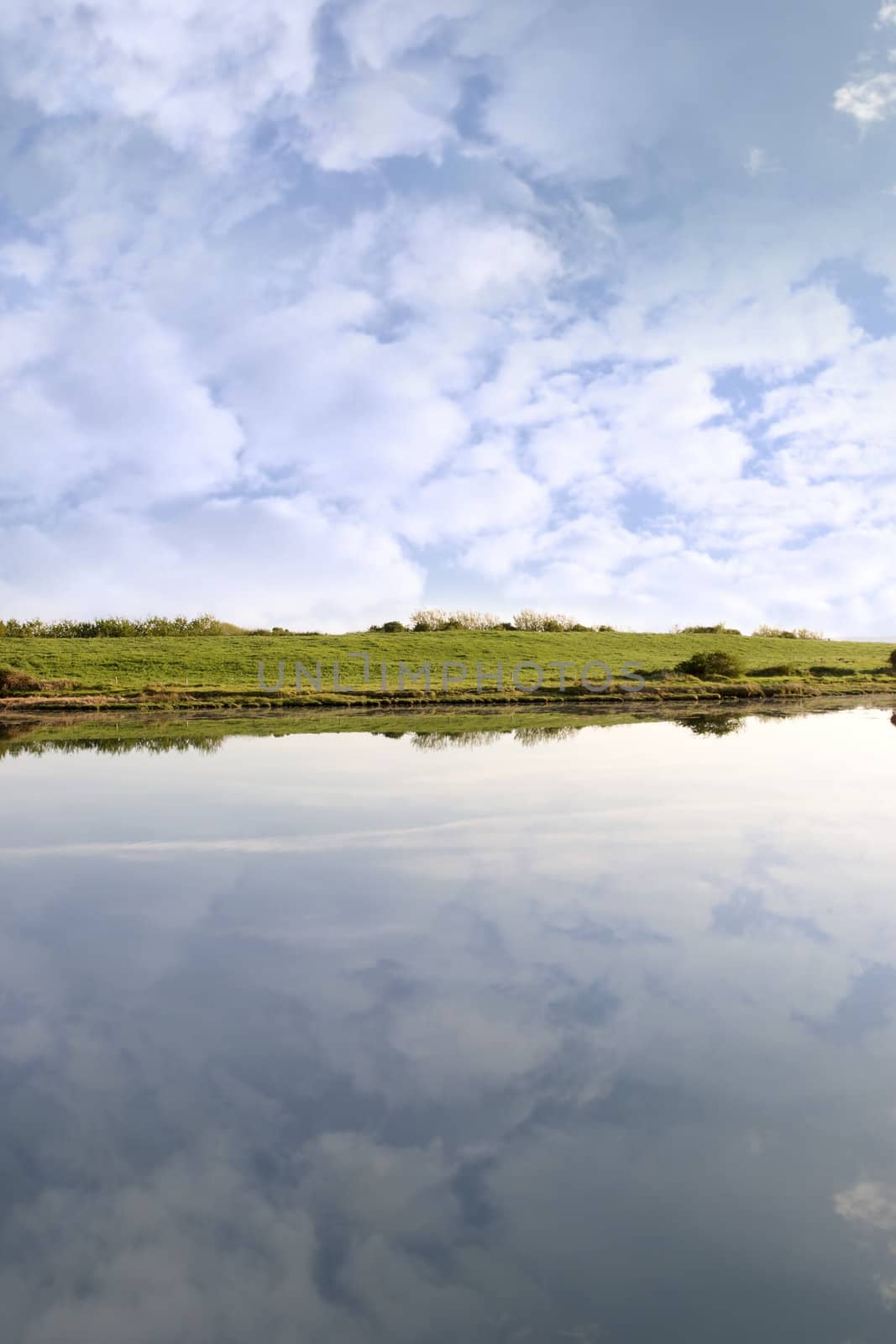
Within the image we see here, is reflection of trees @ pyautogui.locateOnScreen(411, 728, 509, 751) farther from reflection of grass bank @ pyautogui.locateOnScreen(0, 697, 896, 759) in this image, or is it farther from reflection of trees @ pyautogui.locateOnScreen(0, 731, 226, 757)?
reflection of trees @ pyautogui.locateOnScreen(0, 731, 226, 757)

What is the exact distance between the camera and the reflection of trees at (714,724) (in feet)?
89.7

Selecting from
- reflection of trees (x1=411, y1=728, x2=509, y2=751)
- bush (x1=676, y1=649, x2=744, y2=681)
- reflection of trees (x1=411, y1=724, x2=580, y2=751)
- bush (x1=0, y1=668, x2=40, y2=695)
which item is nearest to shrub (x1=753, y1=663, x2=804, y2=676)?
bush (x1=676, y1=649, x2=744, y2=681)

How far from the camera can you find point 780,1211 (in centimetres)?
393

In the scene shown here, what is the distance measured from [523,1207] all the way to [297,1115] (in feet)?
4.33

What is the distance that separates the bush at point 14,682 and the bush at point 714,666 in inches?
1421

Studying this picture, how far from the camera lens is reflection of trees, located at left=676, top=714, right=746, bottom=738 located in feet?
89.7

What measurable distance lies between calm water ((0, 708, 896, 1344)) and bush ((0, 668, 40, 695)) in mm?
34165

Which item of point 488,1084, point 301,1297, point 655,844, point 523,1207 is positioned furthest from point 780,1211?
point 655,844

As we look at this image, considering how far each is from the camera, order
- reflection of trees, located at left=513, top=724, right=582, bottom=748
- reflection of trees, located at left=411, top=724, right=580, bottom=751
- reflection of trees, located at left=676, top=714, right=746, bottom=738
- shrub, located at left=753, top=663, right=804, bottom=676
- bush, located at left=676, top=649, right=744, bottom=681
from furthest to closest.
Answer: shrub, located at left=753, top=663, right=804, bottom=676, bush, located at left=676, top=649, right=744, bottom=681, reflection of trees, located at left=676, top=714, right=746, bottom=738, reflection of trees, located at left=513, top=724, right=582, bottom=748, reflection of trees, located at left=411, top=724, right=580, bottom=751

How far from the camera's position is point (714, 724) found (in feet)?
101

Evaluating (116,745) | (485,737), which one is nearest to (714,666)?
(485,737)

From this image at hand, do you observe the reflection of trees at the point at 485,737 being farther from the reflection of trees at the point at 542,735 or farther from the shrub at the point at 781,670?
the shrub at the point at 781,670

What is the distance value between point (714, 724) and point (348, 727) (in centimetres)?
1241

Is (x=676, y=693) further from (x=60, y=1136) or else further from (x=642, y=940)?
(x=60, y=1136)
